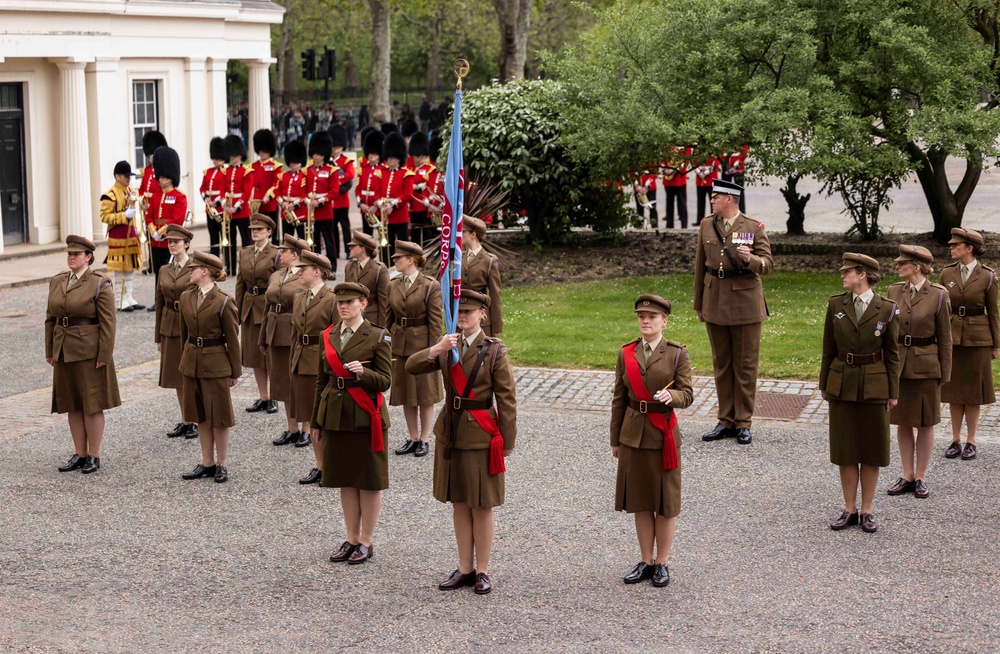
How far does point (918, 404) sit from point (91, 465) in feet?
19.9

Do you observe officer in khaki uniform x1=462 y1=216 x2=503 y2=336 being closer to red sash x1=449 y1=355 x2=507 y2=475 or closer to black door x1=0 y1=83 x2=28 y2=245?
red sash x1=449 y1=355 x2=507 y2=475

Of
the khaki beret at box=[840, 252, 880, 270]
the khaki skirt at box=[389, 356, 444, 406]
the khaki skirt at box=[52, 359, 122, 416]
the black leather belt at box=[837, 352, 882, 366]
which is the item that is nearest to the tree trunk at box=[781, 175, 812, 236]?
the khaki skirt at box=[389, 356, 444, 406]

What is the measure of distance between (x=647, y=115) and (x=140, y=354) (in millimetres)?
6551

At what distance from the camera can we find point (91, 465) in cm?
1059

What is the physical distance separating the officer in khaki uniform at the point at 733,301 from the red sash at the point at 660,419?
3.20m

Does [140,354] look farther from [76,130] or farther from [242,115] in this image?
[242,115]

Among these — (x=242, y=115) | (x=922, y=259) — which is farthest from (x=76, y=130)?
(x=242, y=115)

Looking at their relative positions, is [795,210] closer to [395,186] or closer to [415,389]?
[395,186]

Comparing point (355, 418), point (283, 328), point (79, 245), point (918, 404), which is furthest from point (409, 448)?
point (918, 404)

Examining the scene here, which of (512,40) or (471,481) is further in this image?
(512,40)

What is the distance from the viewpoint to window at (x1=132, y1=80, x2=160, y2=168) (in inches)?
968

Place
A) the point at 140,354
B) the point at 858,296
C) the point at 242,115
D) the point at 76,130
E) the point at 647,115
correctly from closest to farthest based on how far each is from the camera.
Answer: the point at 858,296 < the point at 140,354 < the point at 647,115 < the point at 76,130 < the point at 242,115

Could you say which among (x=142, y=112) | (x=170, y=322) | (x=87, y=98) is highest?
(x=87, y=98)

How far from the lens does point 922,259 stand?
31.4ft
